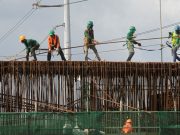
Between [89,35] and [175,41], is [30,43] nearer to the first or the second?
[89,35]

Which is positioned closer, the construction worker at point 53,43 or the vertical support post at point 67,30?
the construction worker at point 53,43

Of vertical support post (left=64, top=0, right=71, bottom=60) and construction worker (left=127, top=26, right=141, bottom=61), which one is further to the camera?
vertical support post (left=64, top=0, right=71, bottom=60)

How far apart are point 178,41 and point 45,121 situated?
26.3 feet

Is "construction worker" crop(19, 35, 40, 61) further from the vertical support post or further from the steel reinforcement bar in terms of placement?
the vertical support post

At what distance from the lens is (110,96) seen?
2870 centimetres

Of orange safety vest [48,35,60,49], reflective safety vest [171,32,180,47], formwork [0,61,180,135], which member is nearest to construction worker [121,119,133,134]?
formwork [0,61,180,135]

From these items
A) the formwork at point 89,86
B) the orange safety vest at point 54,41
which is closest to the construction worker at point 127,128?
the formwork at point 89,86

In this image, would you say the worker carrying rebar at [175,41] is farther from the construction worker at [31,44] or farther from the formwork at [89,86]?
the construction worker at [31,44]

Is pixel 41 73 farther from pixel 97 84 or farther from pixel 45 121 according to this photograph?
pixel 45 121

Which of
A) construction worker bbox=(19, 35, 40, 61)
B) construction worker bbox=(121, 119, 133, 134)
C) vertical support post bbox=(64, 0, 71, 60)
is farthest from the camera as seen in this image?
vertical support post bbox=(64, 0, 71, 60)

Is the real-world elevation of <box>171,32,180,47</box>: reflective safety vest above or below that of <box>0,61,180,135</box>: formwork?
above

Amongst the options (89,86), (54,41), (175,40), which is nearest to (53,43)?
(54,41)

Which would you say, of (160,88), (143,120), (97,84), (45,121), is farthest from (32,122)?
(160,88)

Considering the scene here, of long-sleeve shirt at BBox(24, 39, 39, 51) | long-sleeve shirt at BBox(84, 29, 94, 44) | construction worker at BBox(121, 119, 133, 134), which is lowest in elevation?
construction worker at BBox(121, 119, 133, 134)
